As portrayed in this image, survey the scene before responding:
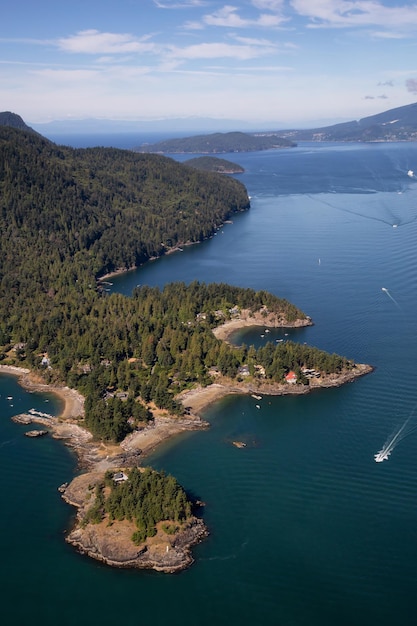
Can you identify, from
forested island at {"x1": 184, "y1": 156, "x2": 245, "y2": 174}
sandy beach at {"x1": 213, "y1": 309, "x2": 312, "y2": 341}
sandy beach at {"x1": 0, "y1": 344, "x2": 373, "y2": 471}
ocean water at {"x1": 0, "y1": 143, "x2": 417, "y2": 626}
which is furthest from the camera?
forested island at {"x1": 184, "y1": 156, "x2": 245, "y2": 174}

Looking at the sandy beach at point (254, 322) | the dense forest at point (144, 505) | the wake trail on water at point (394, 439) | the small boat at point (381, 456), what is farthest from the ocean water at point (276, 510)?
the dense forest at point (144, 505)

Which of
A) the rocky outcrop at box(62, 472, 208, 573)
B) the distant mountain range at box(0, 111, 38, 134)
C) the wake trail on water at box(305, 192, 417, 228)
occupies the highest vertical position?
the distant mountain range at box(0, 111, 38, 134)

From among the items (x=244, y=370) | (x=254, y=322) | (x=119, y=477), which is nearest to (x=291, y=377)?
(x=244, y=370)

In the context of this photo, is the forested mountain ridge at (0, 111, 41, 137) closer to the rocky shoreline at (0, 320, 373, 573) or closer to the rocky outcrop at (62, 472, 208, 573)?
the rocky shoreline at (0, 320, 373, 573)

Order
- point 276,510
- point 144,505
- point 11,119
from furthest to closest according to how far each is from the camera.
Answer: point 11,119 → point 276,510 → point 144,505

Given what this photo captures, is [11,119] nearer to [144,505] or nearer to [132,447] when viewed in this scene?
[132,447]

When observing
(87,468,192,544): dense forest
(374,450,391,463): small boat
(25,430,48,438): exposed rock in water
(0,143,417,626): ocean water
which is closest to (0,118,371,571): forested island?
(87,468,192,544): dense forest
